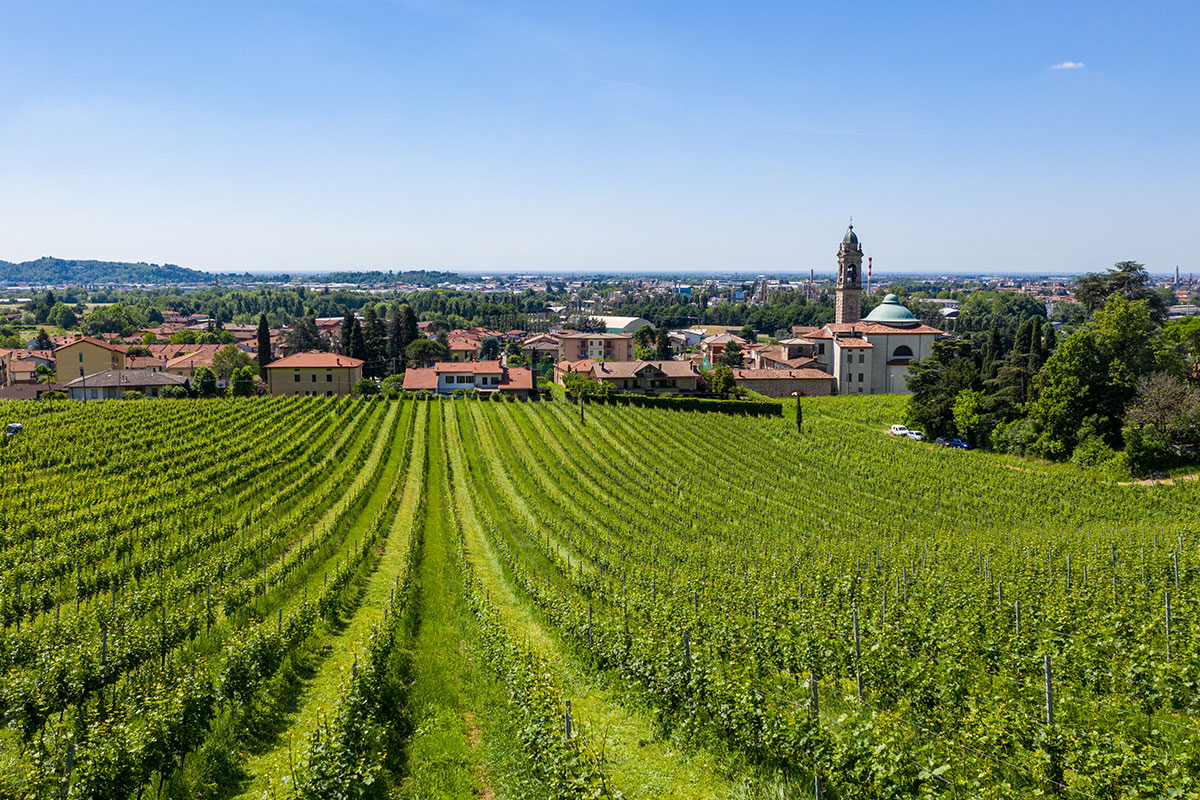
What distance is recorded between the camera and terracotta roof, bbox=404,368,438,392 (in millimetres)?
69375

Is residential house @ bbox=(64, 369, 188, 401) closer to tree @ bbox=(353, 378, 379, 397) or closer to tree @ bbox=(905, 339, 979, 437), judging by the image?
tree @ bbox=(353, 378, 379, 397)

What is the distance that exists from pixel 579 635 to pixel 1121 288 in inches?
2397

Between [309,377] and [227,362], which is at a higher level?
[227,362]

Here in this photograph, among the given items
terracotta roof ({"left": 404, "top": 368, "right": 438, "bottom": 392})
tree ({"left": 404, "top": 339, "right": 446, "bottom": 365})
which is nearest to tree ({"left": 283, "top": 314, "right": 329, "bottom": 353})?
tree ({"left": 404, "top": 339, "right": 446, "bottom": 365})

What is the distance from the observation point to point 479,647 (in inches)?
648

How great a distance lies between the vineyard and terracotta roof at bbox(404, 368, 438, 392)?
30197mm

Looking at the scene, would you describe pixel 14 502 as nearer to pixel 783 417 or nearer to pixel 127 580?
pixel 127 580

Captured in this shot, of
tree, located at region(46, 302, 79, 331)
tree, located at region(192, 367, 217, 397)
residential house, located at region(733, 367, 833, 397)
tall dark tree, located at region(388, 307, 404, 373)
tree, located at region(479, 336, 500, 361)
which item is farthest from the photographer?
tree, located at region(46, 302, 79, 331)

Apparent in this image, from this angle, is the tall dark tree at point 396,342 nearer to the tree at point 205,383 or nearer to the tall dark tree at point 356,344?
the tall dark tree at point 356,344

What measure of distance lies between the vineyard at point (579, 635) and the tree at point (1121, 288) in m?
26.2

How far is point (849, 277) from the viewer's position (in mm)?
91625

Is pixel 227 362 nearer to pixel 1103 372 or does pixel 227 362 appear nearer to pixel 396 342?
pixel 396 342

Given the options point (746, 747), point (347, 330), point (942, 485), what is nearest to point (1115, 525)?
point (942, 485)

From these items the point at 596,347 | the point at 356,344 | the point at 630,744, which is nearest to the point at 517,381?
the point at 356,344
